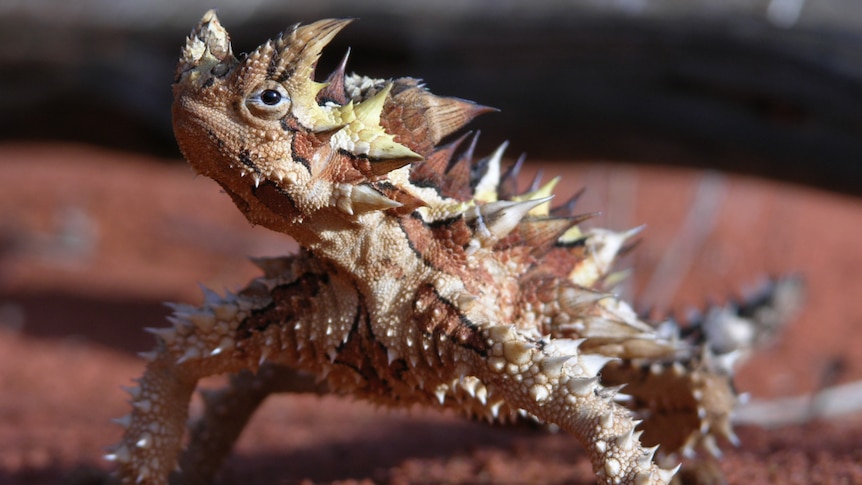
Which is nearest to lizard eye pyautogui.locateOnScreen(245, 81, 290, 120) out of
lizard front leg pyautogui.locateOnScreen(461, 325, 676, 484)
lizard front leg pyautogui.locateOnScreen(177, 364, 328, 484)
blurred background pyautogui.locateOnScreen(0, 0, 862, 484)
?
lizard front leg pyautogui.locateOnScreen(461, 325, 676, 484)

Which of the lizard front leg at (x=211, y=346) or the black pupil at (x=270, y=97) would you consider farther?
the lizard front leg at (x=211, y=346)

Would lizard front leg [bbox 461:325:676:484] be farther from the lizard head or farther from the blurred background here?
the blurred background

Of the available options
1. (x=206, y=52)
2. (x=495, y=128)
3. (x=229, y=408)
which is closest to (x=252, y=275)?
(x=495, y=128)

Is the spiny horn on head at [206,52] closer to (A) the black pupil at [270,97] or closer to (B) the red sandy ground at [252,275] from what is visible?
(A) the black pupil at [270,97]

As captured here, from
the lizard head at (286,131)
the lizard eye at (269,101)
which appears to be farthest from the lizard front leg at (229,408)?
the lizard eye at (269,101)

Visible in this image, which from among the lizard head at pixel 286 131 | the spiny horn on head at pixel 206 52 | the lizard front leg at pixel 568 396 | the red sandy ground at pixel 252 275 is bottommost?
the red sandy ground at pixel 252 275

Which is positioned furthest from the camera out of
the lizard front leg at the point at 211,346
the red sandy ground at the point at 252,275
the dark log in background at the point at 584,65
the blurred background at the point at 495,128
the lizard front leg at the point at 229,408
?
the dark log in background at the point at 584,65

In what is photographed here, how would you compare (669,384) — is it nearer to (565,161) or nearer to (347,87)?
(347,87)

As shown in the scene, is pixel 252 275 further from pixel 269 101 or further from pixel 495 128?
pixel 269 101
